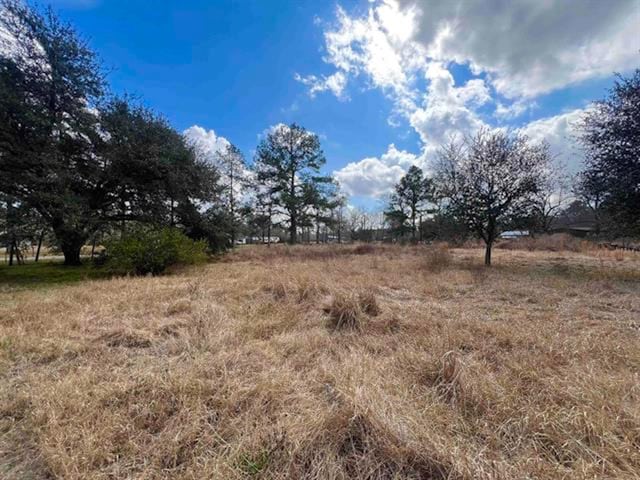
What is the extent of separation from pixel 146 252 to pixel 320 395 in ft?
A: 29.3

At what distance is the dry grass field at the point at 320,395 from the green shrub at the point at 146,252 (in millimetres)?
4682

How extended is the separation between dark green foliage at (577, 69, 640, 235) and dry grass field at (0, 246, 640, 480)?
678cm

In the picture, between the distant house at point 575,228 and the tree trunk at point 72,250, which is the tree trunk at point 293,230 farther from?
the distant house at point 575,228

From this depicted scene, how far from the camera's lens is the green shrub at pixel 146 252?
28.9 feet

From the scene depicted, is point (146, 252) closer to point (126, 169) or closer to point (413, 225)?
point (126, 169)

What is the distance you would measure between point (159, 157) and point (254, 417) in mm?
11659

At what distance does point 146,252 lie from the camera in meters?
8.95

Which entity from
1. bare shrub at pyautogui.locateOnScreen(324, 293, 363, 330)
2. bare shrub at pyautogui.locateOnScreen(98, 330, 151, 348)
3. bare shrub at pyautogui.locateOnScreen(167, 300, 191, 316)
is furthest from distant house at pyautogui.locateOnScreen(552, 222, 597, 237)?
bare shrub at pyautogui.locateOnScreen(98, 330, 151, 348)

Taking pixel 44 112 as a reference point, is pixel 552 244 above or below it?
below

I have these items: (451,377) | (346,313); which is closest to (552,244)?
(346,313)

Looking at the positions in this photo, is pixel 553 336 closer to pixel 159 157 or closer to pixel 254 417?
pixel 254 417

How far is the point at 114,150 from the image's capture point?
10.5m

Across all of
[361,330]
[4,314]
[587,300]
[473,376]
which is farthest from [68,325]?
[587,300]

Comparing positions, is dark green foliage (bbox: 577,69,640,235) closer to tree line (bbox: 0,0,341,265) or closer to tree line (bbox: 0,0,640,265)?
tree line (bbox: 0,0,640,265)
